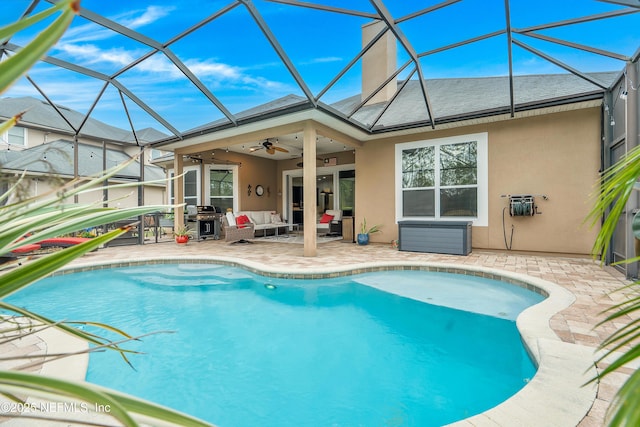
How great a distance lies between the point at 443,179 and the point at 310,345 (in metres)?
6.15

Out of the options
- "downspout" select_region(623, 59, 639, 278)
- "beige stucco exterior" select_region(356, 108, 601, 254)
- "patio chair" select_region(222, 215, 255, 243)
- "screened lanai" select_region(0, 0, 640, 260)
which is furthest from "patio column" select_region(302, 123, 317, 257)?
"downspout" select_region(623, 59, 639, 278)

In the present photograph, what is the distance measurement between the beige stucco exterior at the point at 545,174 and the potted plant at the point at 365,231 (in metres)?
2.61

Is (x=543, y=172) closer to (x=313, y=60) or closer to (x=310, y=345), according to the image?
(x=313, y=60)

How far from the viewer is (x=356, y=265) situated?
18.9ft

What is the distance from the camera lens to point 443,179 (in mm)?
7996

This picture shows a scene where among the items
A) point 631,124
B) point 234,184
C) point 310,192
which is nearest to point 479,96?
point 631,124

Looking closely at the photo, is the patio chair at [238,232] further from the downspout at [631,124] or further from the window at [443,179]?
the downspout at [631,124]

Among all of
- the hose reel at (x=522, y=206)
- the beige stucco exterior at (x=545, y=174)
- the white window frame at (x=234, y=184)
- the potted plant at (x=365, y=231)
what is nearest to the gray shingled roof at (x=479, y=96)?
the beige stucco exterior at (x=545, y=174)

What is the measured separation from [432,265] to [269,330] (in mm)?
3451

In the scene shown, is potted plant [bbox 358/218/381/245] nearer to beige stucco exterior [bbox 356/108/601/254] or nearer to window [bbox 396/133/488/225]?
window [bbox 396/133/488/225]

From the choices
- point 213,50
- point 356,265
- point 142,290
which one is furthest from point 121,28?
point 356,265

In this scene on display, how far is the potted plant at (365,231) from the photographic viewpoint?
8836 mm

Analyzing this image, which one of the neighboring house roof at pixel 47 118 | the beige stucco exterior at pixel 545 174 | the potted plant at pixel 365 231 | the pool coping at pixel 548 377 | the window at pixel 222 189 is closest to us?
the pool coping at pixel 548 377

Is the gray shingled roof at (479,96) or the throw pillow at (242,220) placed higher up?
the gray shingled roof at (479,96)
